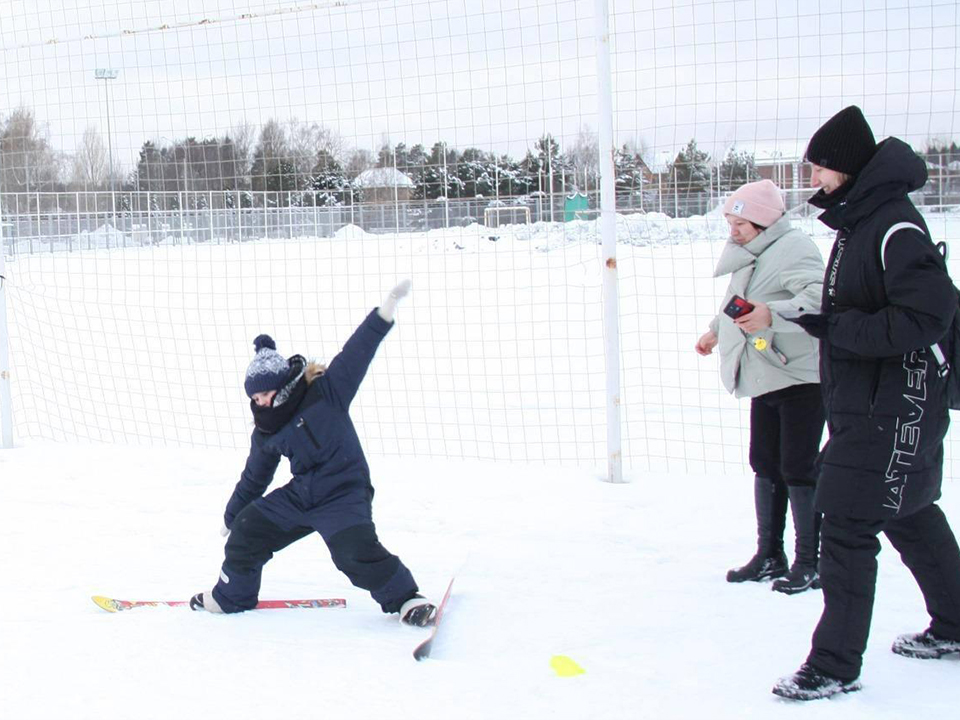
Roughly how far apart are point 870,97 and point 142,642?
4.35 meters

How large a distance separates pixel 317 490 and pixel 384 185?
3336 millimetres

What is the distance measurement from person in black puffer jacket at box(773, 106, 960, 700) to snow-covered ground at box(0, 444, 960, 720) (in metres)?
0.29

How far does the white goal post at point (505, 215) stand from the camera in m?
7.57

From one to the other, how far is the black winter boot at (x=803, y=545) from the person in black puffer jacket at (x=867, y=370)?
95cm

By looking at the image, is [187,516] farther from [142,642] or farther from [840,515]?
[840,515]

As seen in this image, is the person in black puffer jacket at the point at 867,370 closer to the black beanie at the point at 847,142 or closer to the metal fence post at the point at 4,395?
the black beanie at the point at 847,142

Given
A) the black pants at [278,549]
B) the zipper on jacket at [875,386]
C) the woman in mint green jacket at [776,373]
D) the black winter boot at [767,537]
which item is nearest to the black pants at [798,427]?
the woman in mint green jacket at [776,373]

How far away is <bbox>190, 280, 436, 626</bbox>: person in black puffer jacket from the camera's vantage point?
11.8 feet

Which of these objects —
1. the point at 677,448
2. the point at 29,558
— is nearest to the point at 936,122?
the point at 677,448

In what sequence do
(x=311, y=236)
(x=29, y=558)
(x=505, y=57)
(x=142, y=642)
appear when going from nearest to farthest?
(x=142, y=642), (x=29, y=558), (x=505, y=57), (x=311, y=236)

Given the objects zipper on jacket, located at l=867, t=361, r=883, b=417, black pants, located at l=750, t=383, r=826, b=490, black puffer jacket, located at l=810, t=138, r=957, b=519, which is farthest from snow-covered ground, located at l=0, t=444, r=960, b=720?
zipper on jacket, located at l=867, t=361, r=883, b=417

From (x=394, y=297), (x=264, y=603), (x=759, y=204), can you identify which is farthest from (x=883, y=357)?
→ (x=264, y=603)

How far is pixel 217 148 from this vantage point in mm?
6613

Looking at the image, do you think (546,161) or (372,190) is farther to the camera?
(372,190)
